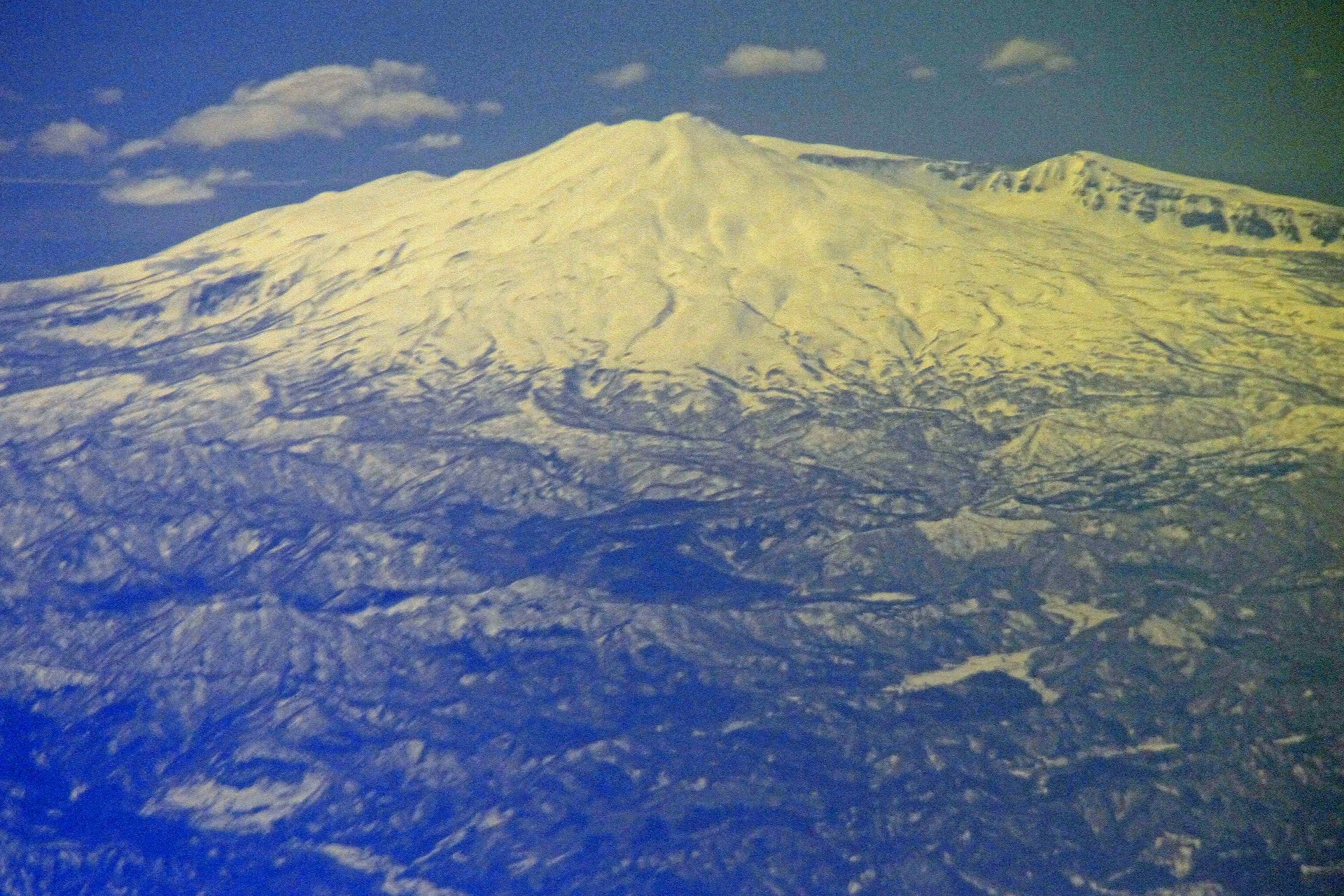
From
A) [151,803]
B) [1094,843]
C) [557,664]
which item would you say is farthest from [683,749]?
[151,803]

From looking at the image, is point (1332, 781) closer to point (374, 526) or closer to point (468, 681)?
point (468, 681)

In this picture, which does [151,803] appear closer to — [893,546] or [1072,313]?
[893,546]

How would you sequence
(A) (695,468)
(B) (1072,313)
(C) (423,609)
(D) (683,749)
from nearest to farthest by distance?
(D) (683,749) → (C) (423,609) → (A) (695,468) → (B) (1072,313)

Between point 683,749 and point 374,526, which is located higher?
point 374,526

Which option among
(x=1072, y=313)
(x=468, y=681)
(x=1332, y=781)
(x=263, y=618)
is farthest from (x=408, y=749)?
(x=1072, y=313)

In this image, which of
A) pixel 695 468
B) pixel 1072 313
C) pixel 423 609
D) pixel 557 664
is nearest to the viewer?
pixel 557 664

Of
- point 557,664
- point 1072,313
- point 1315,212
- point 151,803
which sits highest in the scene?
point 1315,212

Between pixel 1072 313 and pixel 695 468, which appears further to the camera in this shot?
pixel 1072 313
